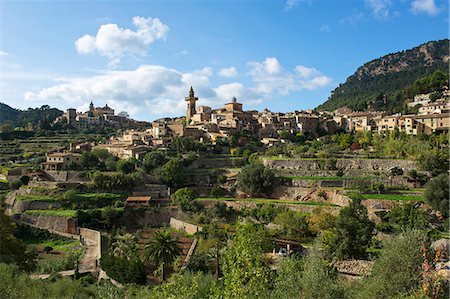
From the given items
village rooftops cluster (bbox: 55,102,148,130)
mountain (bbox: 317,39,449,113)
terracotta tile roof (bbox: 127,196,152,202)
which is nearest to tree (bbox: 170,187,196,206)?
terracotta tile roof (bbox: 127,196,152,202)

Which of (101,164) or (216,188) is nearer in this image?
(216,188)

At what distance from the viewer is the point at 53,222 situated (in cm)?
3456

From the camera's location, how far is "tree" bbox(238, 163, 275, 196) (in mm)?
37875

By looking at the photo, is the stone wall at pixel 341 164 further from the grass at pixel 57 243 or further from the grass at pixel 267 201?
the grass at pixel 57 243

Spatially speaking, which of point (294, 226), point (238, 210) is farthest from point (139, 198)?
point (294, 226)

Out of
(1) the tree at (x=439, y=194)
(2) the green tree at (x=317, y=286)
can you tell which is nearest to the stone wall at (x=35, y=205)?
(2) the green tree at (x=317, y=286)

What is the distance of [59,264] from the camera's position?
26.7 meters

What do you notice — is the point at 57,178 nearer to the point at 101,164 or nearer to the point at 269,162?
the point at 101,164

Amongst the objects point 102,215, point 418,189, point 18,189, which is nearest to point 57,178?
point 18,189

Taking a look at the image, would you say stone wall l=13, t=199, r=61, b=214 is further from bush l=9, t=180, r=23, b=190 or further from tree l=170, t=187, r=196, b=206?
tree l=170, t=187, r=196, b=206

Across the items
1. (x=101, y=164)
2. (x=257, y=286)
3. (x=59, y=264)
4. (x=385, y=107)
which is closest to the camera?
(x=257, y=286)

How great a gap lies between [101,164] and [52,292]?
100ft

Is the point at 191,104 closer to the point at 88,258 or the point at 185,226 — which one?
the point at 185,226

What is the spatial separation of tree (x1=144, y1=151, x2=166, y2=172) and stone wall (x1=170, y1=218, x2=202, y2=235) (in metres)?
9.92
